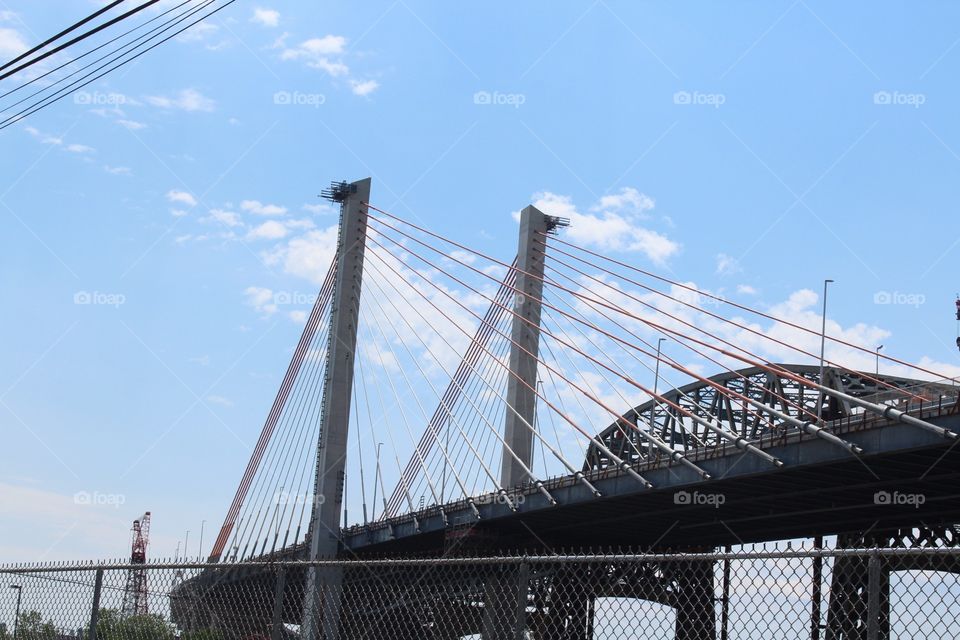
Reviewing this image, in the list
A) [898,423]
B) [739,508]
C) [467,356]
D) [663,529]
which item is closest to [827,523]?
[739,508]

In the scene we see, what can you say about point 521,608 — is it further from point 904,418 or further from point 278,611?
point 904,418

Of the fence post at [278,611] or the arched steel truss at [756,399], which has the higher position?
the arched steel truss at [756,399]

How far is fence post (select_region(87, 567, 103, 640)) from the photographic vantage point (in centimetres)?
1205

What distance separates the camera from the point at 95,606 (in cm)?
1216

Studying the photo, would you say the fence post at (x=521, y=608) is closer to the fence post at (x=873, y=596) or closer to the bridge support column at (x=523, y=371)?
the fence post at (x=873, y=596)

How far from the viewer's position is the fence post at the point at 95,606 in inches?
474

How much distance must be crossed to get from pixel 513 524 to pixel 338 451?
893 centimetres

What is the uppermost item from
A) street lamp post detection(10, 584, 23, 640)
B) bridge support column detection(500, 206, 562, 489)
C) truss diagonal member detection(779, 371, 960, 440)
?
bridge support column detection(500, 206, 562, 489)

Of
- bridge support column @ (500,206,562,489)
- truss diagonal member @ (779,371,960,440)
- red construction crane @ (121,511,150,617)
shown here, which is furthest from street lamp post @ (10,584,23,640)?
bridge support column @ (500,206,562,489)

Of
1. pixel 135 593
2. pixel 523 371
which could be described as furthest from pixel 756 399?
pixel 135 593

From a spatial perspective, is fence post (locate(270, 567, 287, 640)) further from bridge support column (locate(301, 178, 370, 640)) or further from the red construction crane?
bridge support column (locate(301, 178, 370, 640))

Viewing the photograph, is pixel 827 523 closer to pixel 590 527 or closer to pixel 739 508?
pixel 739 508

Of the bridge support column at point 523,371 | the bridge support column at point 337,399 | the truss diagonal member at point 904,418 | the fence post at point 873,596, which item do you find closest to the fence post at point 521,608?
the fence post at point 873,596

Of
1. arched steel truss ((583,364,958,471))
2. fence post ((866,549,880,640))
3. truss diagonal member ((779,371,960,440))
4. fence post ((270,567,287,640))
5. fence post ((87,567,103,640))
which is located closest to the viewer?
fence post ((866,549,880,640))
